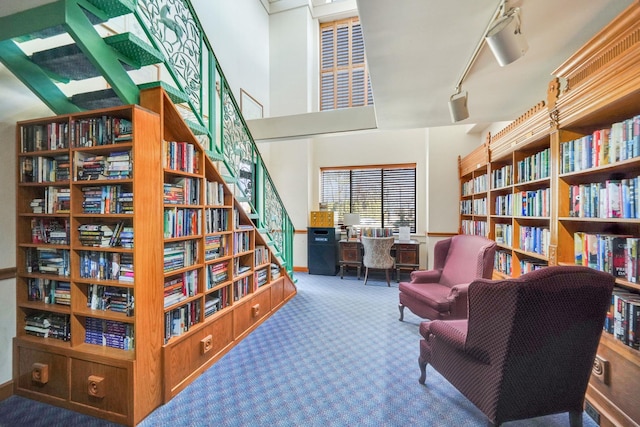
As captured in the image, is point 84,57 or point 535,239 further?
point 535,239

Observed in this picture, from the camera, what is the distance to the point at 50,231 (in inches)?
76.5

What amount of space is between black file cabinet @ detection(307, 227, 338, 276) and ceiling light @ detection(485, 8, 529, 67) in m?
4.20

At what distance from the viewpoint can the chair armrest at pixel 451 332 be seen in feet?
5.42

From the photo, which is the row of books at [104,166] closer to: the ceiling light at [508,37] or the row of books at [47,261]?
the row of books at [47,261]

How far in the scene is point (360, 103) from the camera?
6.24m

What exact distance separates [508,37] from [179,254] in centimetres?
257

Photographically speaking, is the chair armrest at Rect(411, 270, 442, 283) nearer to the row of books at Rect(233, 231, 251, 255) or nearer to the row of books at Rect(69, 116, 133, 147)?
the row of books at Rect(233, 231, 251, 255)

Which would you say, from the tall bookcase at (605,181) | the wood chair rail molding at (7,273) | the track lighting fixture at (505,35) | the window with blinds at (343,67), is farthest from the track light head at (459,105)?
the window with blinds at (343,67)

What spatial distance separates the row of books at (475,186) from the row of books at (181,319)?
3861 millimetres

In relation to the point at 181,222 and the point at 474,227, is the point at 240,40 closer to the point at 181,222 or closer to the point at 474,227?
the point at 181,222

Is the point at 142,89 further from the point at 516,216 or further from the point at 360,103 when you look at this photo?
the point at 360,103

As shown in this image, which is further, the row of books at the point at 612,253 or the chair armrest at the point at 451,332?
the chair armrest at the point at 451,332

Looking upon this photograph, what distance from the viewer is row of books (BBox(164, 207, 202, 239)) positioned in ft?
6.37


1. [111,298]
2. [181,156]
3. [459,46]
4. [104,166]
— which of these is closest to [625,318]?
[459,46]
